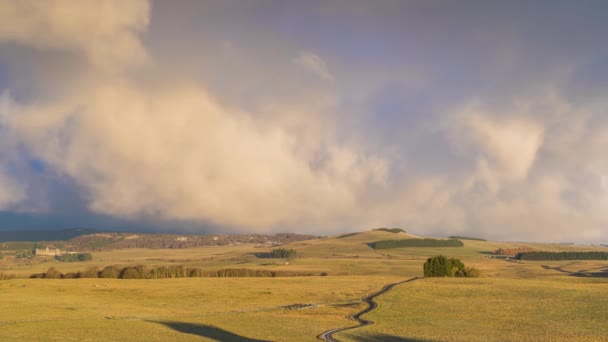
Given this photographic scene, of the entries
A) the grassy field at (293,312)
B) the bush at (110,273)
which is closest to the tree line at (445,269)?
the grassy field at (293,312)

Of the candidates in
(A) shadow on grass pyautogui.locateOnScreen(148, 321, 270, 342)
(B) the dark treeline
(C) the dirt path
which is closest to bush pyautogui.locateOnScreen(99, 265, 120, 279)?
(B) the dark treeline

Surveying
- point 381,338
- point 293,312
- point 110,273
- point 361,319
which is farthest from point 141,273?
point 381,338

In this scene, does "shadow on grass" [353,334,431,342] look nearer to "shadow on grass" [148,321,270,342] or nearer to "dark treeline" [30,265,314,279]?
"shadow on grass" [148,321,270,342]

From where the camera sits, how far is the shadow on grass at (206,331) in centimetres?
5831

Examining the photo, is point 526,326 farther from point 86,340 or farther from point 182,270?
point 182,270

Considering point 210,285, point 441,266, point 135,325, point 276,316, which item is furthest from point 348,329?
point 441,266

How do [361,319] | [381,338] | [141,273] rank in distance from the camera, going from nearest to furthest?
1. [381,338]
2. [361,319]
3. [141,273]

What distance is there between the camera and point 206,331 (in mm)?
64250

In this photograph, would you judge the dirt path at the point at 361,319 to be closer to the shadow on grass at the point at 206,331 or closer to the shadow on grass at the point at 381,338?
the shadow on grass at the point at 381,338

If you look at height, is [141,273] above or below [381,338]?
below

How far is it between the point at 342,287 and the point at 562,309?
181ft

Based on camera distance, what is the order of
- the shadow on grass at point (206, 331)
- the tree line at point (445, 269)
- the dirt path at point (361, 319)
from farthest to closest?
the tree line at point (445, 269)
the dirt path at point (361, 319)
the shadow on grass at point (206, 331)

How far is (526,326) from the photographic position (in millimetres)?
67688

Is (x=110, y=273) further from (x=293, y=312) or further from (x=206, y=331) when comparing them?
(x=206, y=331)
